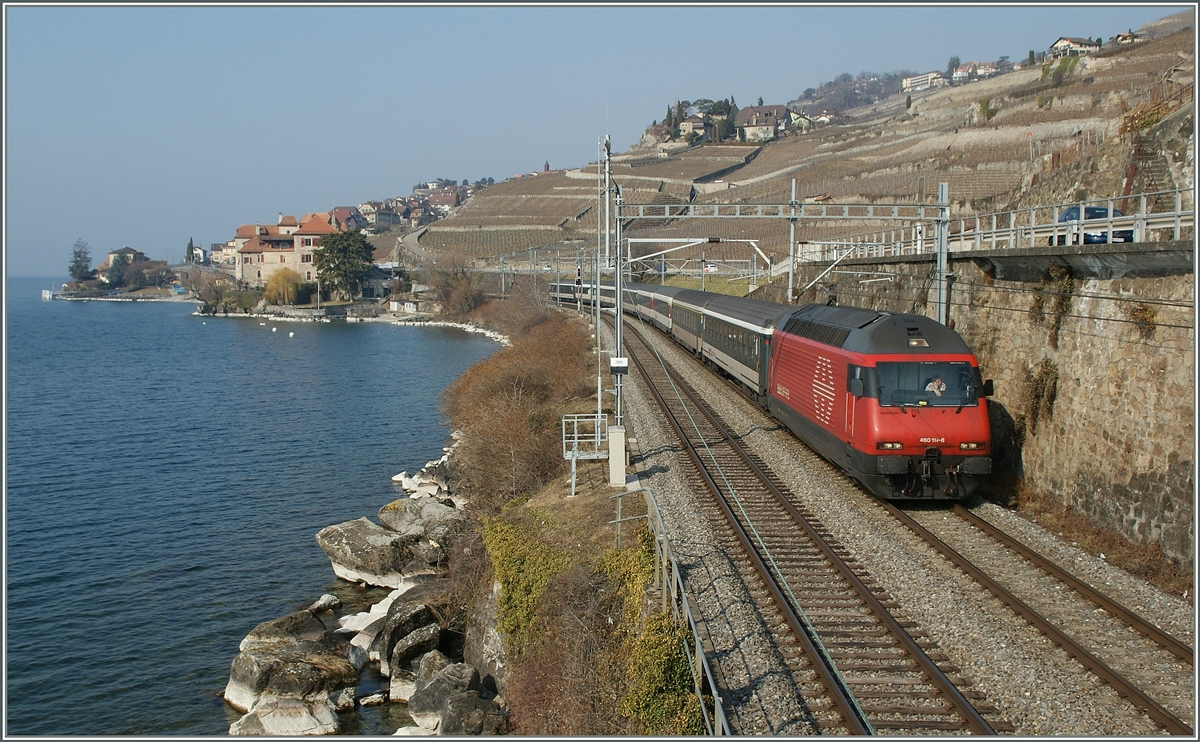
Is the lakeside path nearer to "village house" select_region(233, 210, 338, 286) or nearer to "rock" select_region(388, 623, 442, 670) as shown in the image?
"village house" select_region(233, 210, 338, 286)

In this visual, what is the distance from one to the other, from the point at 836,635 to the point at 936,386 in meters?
6.49

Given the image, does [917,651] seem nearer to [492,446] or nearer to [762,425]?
[762,425]

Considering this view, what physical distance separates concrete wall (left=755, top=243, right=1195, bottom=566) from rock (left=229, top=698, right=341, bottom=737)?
13.9 m

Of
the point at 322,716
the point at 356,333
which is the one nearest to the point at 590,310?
the point at 356,333

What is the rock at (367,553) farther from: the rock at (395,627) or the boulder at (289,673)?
the boulder at (289,673)

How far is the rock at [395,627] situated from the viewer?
65.4 feet

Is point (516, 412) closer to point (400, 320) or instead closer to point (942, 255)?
point (942, 255)

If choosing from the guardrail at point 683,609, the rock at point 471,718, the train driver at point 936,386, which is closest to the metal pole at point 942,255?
the train driver at point 936,386

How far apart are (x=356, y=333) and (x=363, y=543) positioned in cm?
8172

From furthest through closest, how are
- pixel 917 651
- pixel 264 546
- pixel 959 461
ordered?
pixel 264 546, pixel 959 461, pixel 917 651

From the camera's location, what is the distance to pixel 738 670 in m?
10.5

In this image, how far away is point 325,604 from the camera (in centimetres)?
2308

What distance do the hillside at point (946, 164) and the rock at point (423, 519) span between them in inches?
913

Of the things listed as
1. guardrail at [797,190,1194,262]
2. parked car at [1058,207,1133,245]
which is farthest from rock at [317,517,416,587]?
parked car at [1058,207,1133,245]
